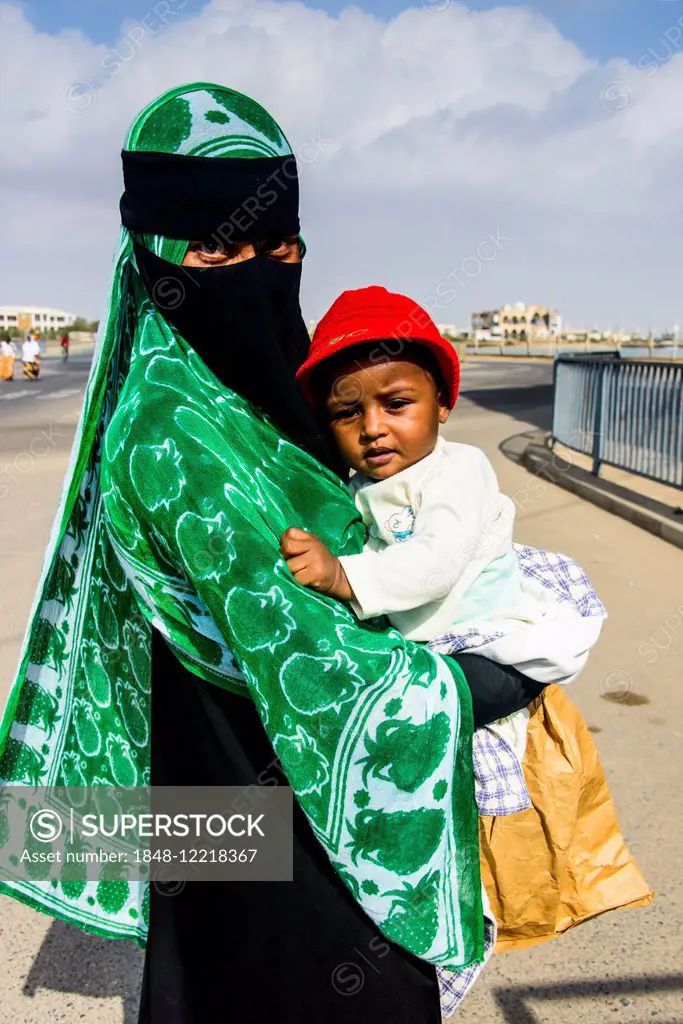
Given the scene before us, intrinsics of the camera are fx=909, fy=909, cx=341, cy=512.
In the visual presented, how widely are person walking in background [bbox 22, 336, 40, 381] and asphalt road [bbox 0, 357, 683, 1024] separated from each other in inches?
781

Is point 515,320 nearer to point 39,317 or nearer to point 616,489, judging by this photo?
point 39,317

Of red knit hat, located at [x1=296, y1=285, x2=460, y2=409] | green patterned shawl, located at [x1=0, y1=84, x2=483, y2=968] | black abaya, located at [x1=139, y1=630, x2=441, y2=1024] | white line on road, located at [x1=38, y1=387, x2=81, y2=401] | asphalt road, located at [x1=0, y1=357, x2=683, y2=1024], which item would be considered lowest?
asphalt road, located at [x1=0, y1=357, x2=683, y2=1024]

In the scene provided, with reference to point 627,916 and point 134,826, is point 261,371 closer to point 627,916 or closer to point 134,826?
point 134,826

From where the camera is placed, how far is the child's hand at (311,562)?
130cm

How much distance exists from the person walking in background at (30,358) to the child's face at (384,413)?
88.4ft

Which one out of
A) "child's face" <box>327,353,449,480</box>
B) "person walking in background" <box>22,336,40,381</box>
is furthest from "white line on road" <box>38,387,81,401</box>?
"child's face" <box>327,353,449,480</box>

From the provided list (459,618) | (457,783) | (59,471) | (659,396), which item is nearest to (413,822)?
(457,783)

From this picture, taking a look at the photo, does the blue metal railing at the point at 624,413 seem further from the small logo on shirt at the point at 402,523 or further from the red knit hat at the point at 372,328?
the small logo on shirt at the point at 402,523

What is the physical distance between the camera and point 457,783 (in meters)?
1.44

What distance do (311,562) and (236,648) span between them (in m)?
0.16

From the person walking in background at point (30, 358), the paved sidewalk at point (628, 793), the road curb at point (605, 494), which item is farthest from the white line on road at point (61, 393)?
the paved sidewalk at point (628, 793)

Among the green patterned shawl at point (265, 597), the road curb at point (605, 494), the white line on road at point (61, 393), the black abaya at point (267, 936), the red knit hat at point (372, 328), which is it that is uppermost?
the red knit hat at point (372, 328)

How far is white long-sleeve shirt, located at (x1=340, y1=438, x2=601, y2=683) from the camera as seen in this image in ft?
4.68

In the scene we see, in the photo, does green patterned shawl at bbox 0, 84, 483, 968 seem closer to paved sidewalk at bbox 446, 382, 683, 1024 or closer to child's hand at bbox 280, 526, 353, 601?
child's hand at bbox 280, 526, 353, 601
